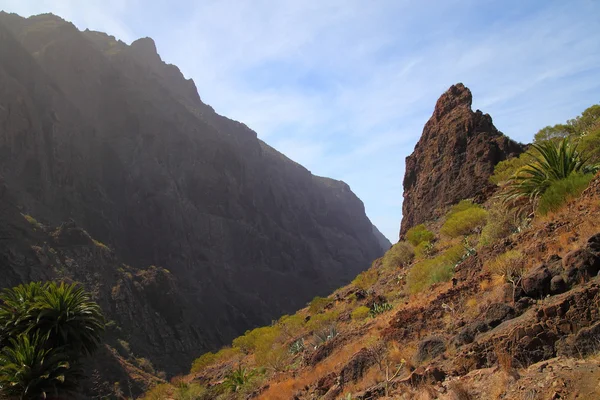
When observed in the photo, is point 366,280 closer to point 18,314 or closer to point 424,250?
point 424,250

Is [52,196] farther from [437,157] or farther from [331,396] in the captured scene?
[331,396]

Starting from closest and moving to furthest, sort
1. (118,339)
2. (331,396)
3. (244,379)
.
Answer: (331,396), (244,379), (118,339)

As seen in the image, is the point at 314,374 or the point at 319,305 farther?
the point at 319,305

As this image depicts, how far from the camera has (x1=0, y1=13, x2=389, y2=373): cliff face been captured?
68250 mm

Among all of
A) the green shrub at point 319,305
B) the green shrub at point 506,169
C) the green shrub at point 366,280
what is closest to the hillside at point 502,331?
the green shrub at point 506,169

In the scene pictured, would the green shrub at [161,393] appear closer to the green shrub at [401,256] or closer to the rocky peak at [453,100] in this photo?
the green shrub at [401,256]

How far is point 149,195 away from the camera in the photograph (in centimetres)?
9750

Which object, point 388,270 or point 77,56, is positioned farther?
point 77,56

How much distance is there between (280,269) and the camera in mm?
117625

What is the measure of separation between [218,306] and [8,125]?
5151 cm

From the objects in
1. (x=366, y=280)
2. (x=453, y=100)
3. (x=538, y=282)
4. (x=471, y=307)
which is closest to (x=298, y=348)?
(x=471, y=307)

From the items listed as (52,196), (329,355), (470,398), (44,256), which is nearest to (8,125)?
(52,196)

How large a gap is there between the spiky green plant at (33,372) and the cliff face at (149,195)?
3486cm

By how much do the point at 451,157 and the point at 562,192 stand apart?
3097 cm
